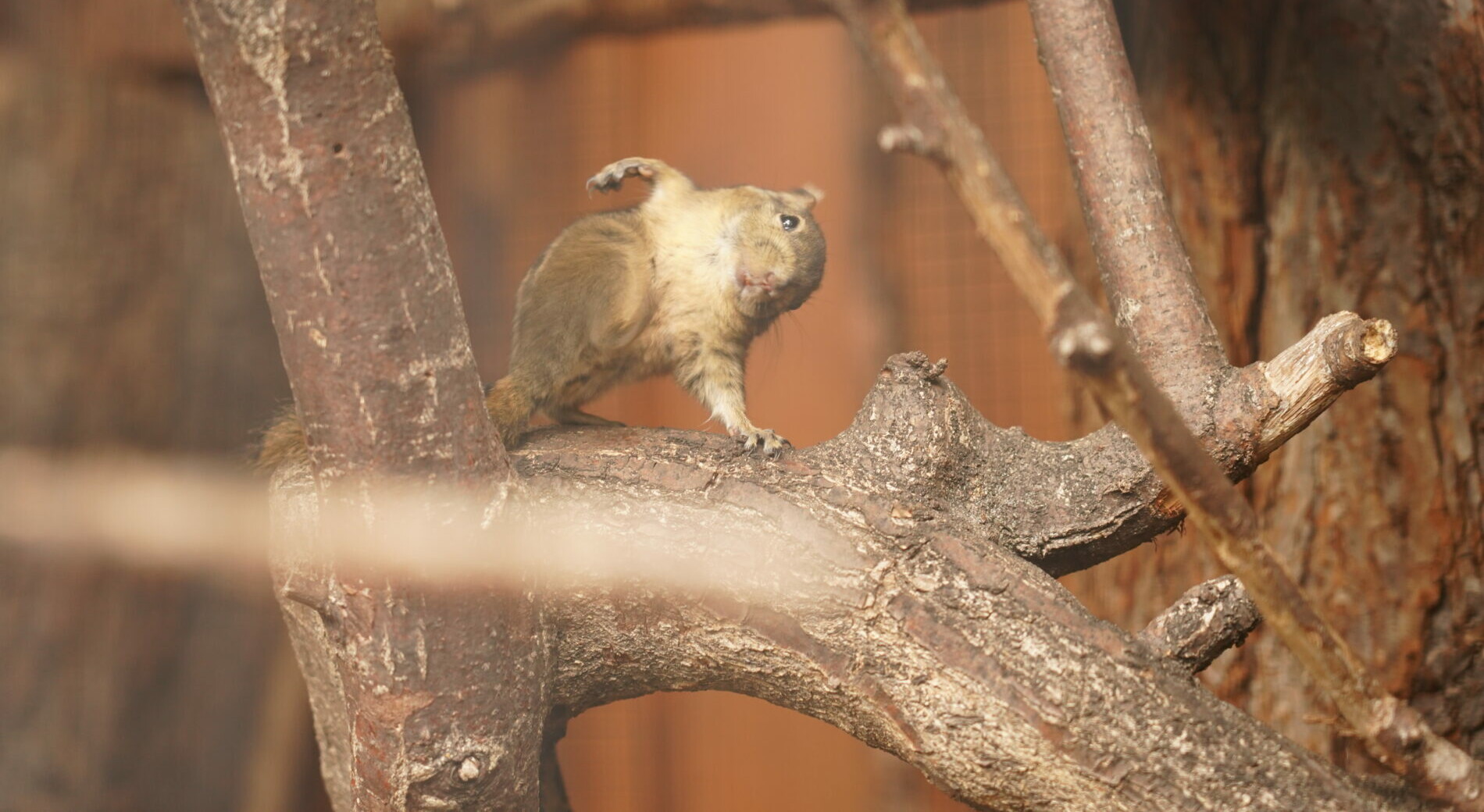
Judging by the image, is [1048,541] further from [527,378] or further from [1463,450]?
[1463,450]

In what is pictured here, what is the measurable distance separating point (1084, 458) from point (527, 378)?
26.6 inches

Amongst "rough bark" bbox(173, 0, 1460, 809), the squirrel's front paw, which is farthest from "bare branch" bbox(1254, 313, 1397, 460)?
the squirrel's front paw

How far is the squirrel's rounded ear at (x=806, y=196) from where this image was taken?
5.47ft

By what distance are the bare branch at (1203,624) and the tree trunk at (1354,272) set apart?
2.75 feet

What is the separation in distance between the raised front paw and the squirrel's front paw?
15.9 inches

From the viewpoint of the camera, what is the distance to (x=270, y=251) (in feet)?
3.09

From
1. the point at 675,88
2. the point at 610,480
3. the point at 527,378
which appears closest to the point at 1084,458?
the point at 610,480

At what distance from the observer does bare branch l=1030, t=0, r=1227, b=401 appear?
126cm

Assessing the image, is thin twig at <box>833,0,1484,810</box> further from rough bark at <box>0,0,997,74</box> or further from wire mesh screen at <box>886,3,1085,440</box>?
rough bark at <box>0,0,997,74</box>

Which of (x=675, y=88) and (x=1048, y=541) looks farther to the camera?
(x=675, y=88)

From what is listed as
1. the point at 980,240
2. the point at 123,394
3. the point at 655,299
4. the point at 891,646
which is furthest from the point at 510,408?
the point at 980,240

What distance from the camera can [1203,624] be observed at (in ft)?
3.52

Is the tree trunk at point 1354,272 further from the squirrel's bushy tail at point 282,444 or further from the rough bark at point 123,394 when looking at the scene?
the rough bark at point 123,394

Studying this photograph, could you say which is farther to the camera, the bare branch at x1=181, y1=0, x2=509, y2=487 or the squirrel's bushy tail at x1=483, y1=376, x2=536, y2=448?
Result: the squirrel's bushy tail at x1=483, y1=376, x2=536, y2=448
